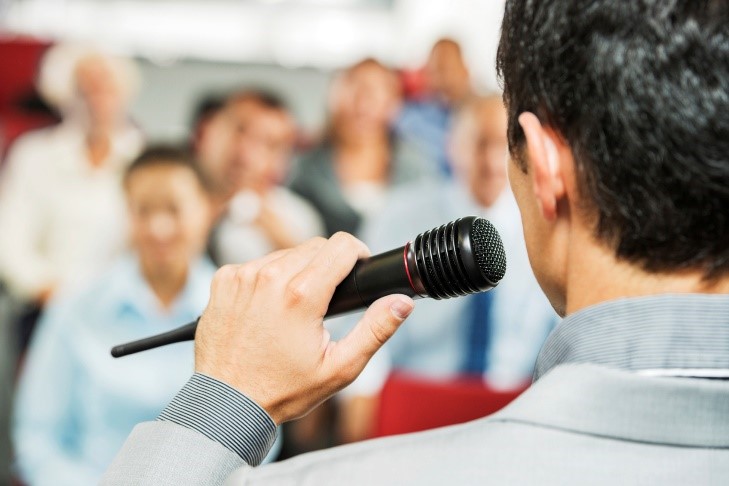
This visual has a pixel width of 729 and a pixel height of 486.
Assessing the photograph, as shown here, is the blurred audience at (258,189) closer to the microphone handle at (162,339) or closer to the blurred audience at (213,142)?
the blurred audience at (213,142)

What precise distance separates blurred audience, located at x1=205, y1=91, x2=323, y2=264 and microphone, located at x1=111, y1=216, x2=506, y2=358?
228 cm

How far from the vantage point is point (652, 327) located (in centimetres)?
50

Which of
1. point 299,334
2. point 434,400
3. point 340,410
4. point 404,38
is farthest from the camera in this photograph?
point 404,38

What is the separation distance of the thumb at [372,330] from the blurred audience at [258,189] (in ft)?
7.57

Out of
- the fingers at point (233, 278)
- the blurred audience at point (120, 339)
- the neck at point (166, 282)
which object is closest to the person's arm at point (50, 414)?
the blurred audience at point (120, 339)

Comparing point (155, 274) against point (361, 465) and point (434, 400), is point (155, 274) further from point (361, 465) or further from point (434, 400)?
point (361, 465)

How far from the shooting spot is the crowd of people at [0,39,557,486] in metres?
2.70

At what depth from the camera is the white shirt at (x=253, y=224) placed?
9.84 feet

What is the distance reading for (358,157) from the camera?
10.2ft

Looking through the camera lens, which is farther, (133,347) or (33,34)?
(33,34)

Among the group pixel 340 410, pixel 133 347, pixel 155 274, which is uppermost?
pixel 133 347

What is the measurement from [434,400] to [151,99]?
1917 mm

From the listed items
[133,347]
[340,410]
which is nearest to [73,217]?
[340,410]

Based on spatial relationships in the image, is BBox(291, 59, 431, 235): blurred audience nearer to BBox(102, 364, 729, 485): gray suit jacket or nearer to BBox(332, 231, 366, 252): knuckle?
BBox(332, 231, 366, 252): knuckle
